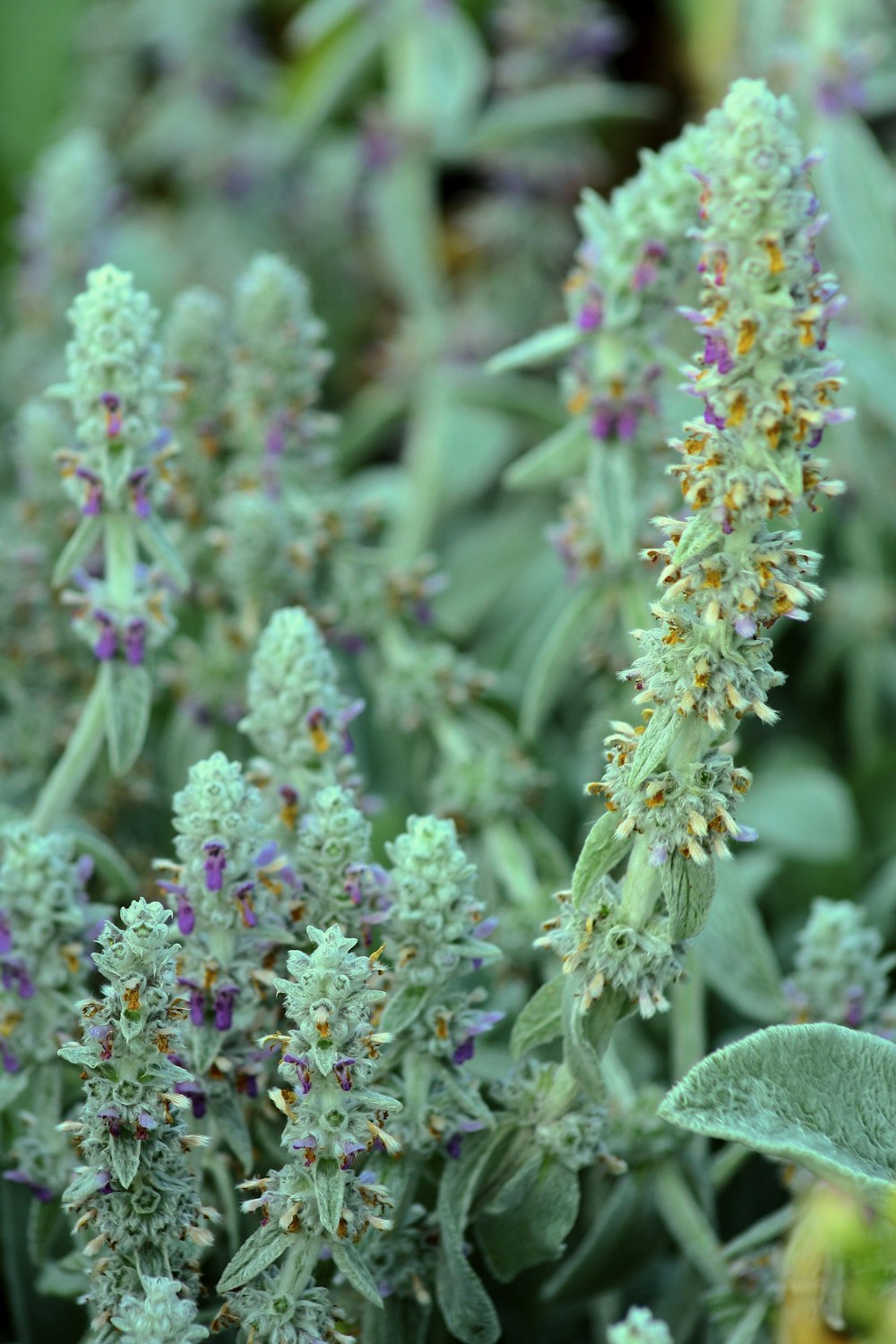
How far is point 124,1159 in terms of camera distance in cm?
78

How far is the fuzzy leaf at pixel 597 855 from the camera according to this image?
833 mm

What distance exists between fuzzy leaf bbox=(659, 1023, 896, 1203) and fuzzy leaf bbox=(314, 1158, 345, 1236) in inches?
6.5

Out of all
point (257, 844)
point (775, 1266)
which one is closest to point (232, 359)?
point (257, 844)

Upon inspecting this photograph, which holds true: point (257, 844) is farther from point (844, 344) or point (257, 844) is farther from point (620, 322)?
point (844, 344)

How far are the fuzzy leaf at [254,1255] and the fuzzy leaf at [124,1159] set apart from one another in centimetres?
7

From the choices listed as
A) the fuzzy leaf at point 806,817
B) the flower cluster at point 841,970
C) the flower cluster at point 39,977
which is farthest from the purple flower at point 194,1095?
the fuzzy leaf at point 806,817

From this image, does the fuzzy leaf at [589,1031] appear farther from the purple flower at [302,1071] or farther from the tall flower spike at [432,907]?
the purple flower at [302,1071]

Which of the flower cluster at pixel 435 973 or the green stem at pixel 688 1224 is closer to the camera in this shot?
the flower cluster at pixel 435 973

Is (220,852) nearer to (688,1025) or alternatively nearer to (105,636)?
(105,636)

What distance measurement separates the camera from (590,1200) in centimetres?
113

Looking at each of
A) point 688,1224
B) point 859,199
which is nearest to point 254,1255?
point 688,1224

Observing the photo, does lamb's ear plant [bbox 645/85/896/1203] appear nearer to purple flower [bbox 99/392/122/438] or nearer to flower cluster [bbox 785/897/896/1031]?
flower cluster [bbox 785/897/896/1031]

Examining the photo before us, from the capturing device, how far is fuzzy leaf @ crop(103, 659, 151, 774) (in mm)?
1022

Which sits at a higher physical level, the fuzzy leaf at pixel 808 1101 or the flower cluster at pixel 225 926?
the flower cluster at pixel 225 926
